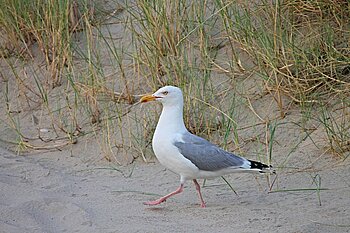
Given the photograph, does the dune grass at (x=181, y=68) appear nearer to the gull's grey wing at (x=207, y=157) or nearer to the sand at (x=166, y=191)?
the sand at (x=166, y=191)

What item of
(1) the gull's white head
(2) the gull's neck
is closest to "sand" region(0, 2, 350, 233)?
(2) the gull's neck

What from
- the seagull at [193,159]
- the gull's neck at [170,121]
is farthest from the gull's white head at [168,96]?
the seagull at [193,159]

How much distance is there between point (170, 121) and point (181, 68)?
1.34 metres

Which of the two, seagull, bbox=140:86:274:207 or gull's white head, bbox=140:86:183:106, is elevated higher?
gull's white head, bbox=140:86:183:106

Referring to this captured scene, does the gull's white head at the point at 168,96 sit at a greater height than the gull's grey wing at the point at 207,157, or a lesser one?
greater

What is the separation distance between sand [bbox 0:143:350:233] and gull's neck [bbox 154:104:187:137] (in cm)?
49

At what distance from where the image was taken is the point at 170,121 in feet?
17.0

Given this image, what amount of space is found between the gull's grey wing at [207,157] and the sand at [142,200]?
265 millimetres

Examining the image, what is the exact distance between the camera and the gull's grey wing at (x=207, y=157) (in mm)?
4992

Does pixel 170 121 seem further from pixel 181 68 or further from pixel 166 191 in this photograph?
pixel 181 68

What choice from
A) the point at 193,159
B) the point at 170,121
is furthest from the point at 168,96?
the point at 193,159

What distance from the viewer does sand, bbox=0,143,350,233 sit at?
4.52m

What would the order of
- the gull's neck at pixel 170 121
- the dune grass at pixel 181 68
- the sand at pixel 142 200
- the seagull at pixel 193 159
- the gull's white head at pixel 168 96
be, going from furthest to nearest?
1. the dune grass at pixel 181 68
2. the gull's white head at pixel 168 96
3. the gull's neck at pixel 170 121
4. the seagull at pixel 193 159
5. the sand at pixel 142 200

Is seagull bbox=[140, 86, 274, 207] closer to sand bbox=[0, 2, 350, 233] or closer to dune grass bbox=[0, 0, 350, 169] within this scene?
sand bbox=[0, 2, 350, 233]
